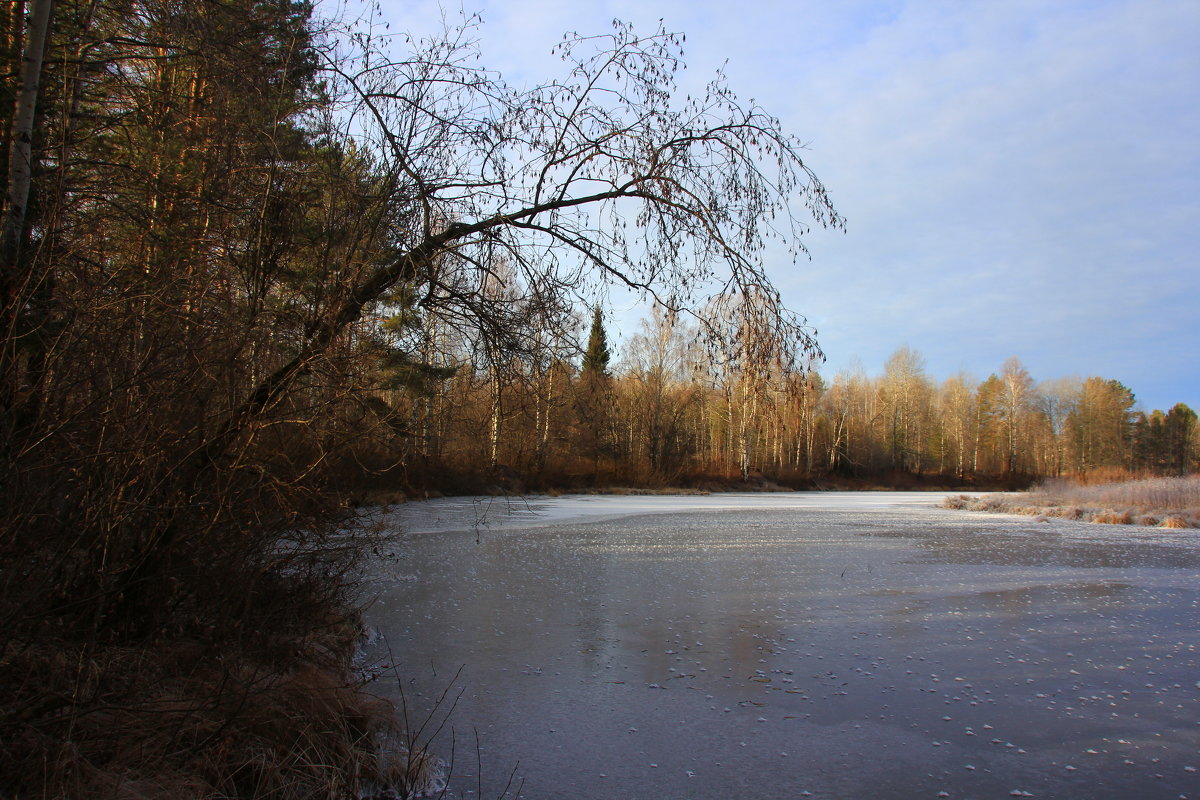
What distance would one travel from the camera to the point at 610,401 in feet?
14.4

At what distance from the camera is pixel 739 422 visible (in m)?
7.20

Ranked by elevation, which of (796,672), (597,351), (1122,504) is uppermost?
(597,351)

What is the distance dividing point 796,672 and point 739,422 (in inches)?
110

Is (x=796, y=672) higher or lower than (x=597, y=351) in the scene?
lower

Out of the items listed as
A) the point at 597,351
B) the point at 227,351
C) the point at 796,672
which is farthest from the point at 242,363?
the point at 796,672

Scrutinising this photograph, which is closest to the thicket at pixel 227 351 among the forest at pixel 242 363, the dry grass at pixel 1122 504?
the forest at pixel 242 363

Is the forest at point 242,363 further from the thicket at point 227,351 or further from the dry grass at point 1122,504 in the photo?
the dry grass at point 1122,504

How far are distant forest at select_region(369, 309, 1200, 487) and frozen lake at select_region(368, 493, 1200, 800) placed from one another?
4.09ft

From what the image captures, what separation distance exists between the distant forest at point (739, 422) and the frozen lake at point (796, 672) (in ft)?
4.09

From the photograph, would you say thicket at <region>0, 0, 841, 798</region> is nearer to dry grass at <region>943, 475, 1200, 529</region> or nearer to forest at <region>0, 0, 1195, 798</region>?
forest at <region>0, 0, 1195, 798</region>

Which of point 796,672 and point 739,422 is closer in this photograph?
point 796,672

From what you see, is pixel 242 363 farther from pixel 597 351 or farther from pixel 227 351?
pixel 597 351

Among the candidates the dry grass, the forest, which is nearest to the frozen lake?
the forest

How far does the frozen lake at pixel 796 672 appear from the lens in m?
3.43
